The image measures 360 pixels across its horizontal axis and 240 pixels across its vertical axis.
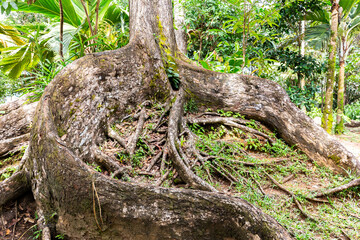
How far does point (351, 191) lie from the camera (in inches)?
114

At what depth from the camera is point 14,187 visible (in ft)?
6.77

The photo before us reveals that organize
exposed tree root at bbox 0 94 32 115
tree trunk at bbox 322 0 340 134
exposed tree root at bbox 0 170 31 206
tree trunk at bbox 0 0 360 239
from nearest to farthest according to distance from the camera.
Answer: tree trunk at bbox 0 0 360 239
exposed tree root at bbox 0 170 31 206
exposed tree root at bbox 0 94 32 115
tree trunk at bbox 322 0 340 134

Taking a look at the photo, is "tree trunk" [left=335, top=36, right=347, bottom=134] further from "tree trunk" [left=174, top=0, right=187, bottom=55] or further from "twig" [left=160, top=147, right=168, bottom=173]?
"twig" [left=160, top=147, right=168, bottom=173]

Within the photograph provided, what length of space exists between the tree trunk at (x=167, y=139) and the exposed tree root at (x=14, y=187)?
0.08 ft

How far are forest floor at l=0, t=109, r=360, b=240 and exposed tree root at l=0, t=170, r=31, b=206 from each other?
0.07 metres

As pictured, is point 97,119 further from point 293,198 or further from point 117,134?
point 293,198

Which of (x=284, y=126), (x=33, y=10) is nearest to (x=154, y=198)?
(x=284, y=126)

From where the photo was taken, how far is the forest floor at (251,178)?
7.04 feet

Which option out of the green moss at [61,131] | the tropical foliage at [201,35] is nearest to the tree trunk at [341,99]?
the tropical foliage at [201,35]

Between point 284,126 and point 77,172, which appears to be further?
point 284,126

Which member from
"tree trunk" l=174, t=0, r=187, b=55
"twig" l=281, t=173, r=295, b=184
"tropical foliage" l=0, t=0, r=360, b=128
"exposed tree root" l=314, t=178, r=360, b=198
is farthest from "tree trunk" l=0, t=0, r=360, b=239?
"tree trunk" l=174, t=0, r=187, b=55

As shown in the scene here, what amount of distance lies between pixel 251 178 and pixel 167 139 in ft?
4.07

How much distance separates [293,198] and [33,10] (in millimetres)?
6487

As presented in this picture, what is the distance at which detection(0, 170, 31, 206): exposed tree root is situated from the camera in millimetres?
2006
